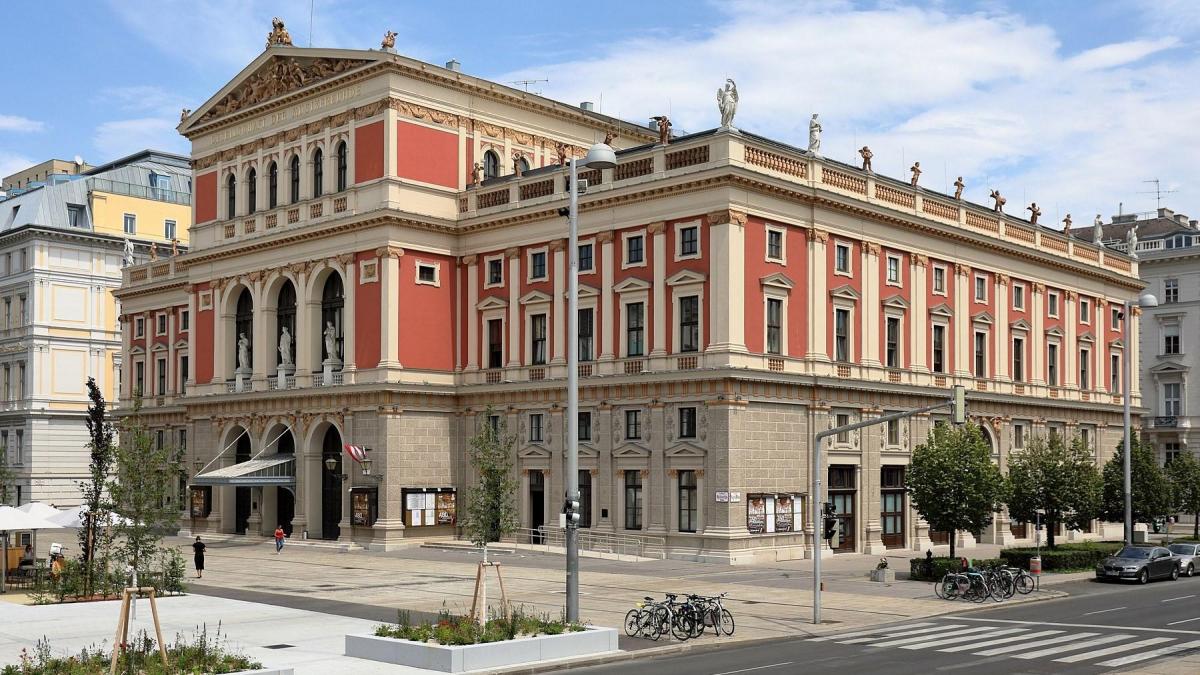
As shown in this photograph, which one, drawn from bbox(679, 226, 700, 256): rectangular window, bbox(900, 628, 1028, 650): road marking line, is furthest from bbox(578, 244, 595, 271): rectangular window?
bbox(900, 628, 1028, 650): road marking line

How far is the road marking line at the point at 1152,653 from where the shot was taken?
28.9 m

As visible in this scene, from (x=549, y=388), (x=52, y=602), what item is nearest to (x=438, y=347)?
(x=549, y=388)

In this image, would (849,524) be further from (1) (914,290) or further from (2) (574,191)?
(2) (574,191)

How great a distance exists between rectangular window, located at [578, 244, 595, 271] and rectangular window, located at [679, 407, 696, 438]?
899cm

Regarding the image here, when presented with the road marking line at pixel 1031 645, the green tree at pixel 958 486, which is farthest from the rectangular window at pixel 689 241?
the road marking line at pixel 1031 645

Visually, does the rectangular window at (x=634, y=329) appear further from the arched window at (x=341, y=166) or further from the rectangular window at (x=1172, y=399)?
the rectangular window at (x=1172, y=399)

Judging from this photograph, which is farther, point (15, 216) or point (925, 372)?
point (15, 216)

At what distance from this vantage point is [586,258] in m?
62.9

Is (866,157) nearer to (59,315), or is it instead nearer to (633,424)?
(633,424)

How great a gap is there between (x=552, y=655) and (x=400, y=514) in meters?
37.3

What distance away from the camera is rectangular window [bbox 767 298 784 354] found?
5828 centimetres

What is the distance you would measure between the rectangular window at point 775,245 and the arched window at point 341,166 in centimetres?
2378

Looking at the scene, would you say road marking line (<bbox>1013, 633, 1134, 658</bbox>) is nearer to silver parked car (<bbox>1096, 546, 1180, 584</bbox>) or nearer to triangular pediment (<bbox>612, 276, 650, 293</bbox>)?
silver parked car (<bbox>1096, 546, 1180, 584</bbox>)

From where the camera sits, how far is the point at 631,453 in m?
59.6
